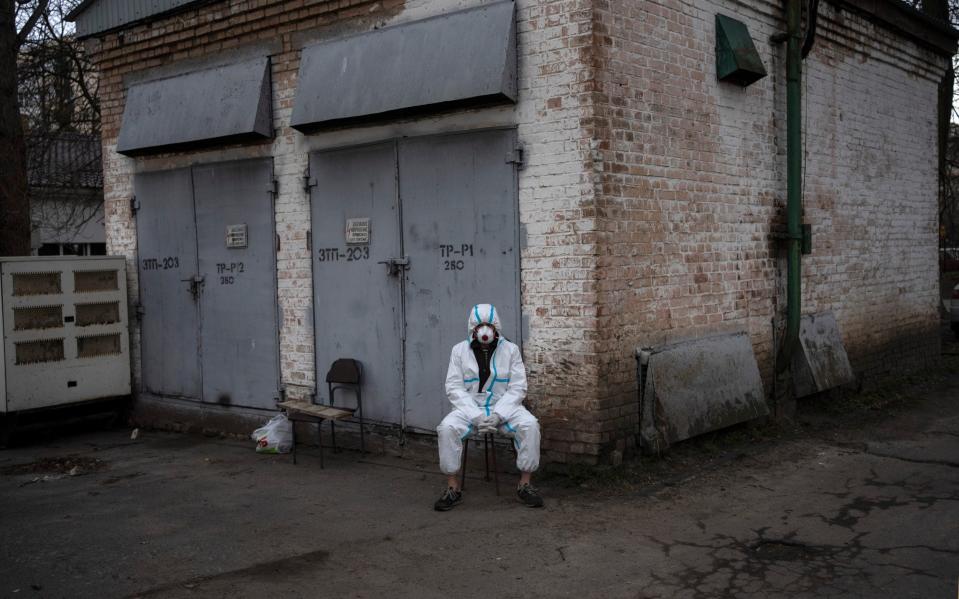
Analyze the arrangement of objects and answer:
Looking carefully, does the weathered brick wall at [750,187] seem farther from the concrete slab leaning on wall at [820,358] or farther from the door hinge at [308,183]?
the door hinge at [308,183]

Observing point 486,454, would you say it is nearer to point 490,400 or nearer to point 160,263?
point 490,400

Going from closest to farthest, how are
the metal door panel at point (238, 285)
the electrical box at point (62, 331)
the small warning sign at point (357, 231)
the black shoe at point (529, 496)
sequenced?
the black shoe at point (529, 496), the small warning sign at point (357, 231), the metal door panel at point (238, 285), the electrical box at point (62, 331)

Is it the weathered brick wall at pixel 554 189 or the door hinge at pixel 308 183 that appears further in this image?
the door hinge at pixel 308 183

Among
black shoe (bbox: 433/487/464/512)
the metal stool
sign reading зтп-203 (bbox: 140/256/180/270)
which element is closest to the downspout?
the metal stool

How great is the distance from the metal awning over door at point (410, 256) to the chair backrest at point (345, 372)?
0.08m

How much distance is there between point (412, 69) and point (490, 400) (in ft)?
9.29

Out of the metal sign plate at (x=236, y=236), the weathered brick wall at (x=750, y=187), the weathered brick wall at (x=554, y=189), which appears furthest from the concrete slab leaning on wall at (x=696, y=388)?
the metal sign plate at (x=236, y=236)

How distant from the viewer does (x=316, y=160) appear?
28.0 ft

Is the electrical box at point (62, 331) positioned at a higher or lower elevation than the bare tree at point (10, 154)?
lower

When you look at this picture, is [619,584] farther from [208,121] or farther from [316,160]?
[208,121]

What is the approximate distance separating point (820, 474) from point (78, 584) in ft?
17.6

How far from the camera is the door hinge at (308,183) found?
8570mm

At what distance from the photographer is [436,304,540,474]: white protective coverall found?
6.34 m

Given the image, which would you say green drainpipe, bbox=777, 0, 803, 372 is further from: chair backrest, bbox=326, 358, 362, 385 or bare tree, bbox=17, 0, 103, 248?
bare tree, bbox=17, 0, 103, 248
